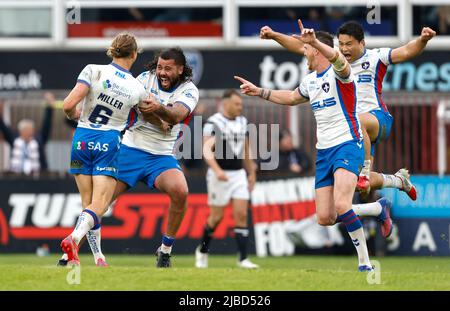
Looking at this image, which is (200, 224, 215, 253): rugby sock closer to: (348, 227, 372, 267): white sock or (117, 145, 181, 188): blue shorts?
(117, 145, 181, 188): blue shorts

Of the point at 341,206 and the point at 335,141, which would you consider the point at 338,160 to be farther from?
the point at 341,206

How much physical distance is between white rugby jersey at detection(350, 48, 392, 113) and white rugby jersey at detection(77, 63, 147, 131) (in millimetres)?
2920

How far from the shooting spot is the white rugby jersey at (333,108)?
13.4 m

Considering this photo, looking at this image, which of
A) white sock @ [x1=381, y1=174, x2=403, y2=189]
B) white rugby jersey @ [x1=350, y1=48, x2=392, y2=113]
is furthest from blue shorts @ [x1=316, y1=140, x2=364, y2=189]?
white sock @ [x1=381, y1=174, x2=403, y2=189]

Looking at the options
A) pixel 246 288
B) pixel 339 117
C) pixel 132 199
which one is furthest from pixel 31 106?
pixel 246 288

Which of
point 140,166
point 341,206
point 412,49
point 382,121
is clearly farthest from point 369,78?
point 140,166

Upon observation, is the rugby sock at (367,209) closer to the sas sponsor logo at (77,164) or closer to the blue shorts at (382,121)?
the blue shorts at (382,121)

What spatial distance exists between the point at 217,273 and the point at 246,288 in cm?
115

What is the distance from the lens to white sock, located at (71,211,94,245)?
499 inches

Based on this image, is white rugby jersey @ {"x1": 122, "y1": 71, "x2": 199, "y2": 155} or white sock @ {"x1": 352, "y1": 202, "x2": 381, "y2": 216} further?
white sock @ {"x1": 352, "y1": 202, "x2": 381, "y2": 216}

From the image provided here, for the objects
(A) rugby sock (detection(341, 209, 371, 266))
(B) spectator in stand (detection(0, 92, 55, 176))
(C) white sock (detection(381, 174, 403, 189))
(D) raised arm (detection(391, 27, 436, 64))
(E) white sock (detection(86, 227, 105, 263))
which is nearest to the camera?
(A) rugby sock (detection(341, 209, 371, 266))

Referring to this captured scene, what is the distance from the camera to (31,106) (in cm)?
2269

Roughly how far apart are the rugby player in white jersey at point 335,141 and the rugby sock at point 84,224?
Result: 2.38 metres
